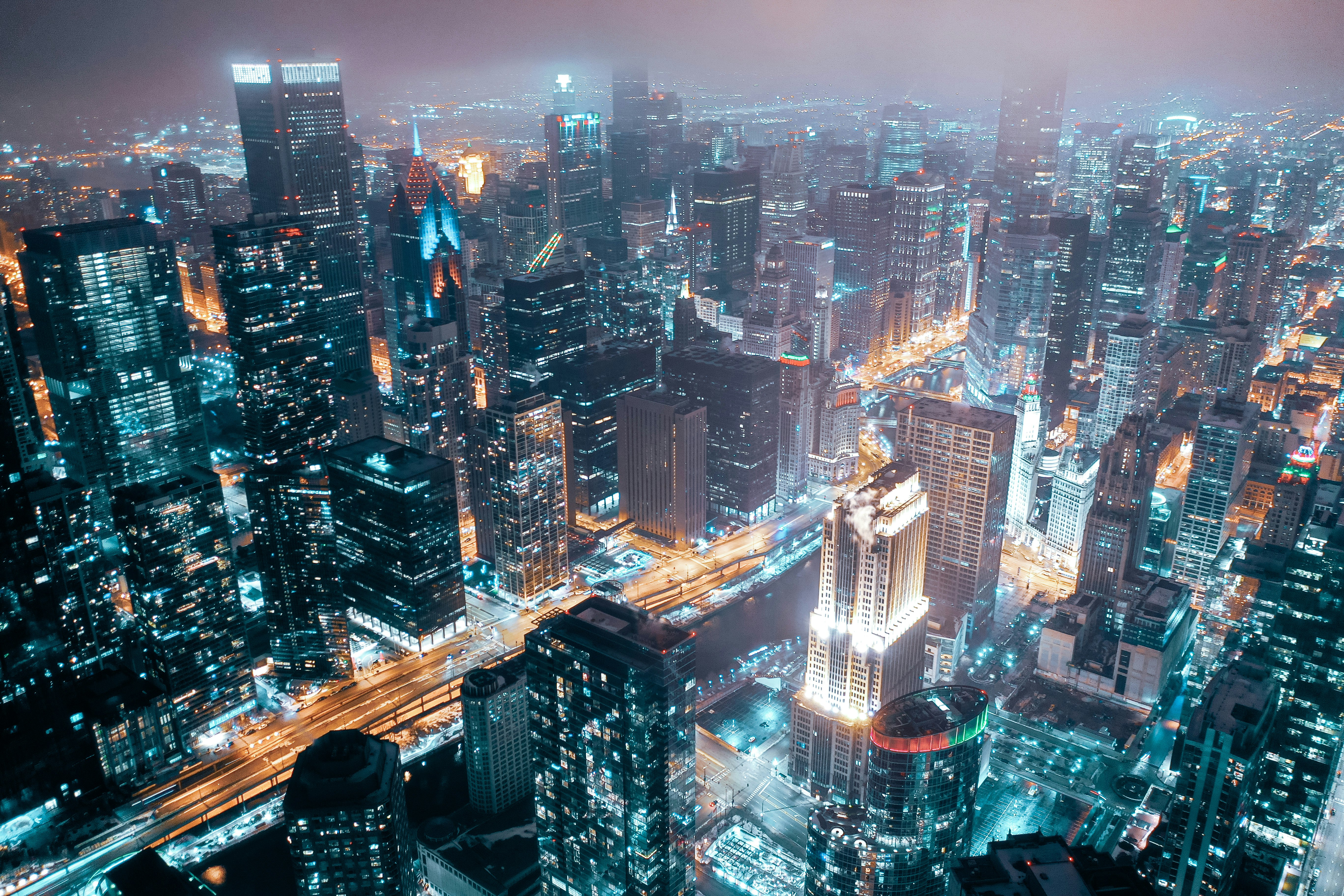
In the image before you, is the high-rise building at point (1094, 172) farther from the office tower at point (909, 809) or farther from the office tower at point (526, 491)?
the office tower at point (909, 809)

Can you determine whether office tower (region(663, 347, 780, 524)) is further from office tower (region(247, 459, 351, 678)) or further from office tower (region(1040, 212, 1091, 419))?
office tower (region(1040, 212, 1091, 419))

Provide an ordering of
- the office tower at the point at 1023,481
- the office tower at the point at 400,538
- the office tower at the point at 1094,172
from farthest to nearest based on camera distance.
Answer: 1. the office tower at the point at 1094,172
2. the office tower at the point at 1023,481
3. the office tower at the point at 400,538

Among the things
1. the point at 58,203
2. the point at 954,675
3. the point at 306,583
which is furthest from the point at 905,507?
the point at 58,203

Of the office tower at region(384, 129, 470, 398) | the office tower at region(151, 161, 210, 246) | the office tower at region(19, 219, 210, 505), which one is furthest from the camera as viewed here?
the office tower at region(384, 129, 470, 398)

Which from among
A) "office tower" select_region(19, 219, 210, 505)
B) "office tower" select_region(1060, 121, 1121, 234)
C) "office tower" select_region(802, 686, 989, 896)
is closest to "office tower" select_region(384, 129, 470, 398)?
"office tower" select_region(19, 219, 210, 505)

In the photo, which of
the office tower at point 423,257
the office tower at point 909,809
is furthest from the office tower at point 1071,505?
the office tower at point 423,257

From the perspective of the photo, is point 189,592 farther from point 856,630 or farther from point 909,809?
point 909,809

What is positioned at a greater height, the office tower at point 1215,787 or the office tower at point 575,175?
the office tower at point 575,175
